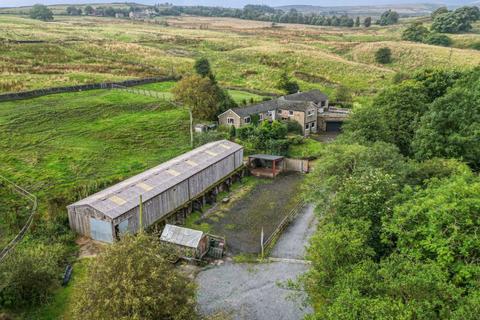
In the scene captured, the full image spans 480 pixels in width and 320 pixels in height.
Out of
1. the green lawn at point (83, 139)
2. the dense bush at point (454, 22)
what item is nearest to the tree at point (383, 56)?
the dense bush at point (454, 22)

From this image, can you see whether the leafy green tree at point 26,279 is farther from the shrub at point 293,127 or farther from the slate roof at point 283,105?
the shrub at point 293,127

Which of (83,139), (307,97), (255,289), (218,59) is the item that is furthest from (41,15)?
(255,289)

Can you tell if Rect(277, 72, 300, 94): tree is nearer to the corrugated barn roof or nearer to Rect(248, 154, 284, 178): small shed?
Rect(248, 154, 284, 178): small shed

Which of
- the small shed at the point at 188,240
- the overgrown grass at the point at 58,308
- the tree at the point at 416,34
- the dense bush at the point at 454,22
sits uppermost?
the dense bush at the point at 454,22

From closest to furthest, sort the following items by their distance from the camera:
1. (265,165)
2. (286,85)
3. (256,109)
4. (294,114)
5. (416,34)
A: 1. (265,165)
2. (256,109)
3. (294,114)
4. (286,85)
5. (416,34)

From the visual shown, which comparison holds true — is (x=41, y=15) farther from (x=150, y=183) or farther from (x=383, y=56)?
(x=150, y=183)

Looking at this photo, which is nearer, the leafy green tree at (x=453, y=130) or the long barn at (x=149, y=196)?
the long barn at (x=149, y=196)
